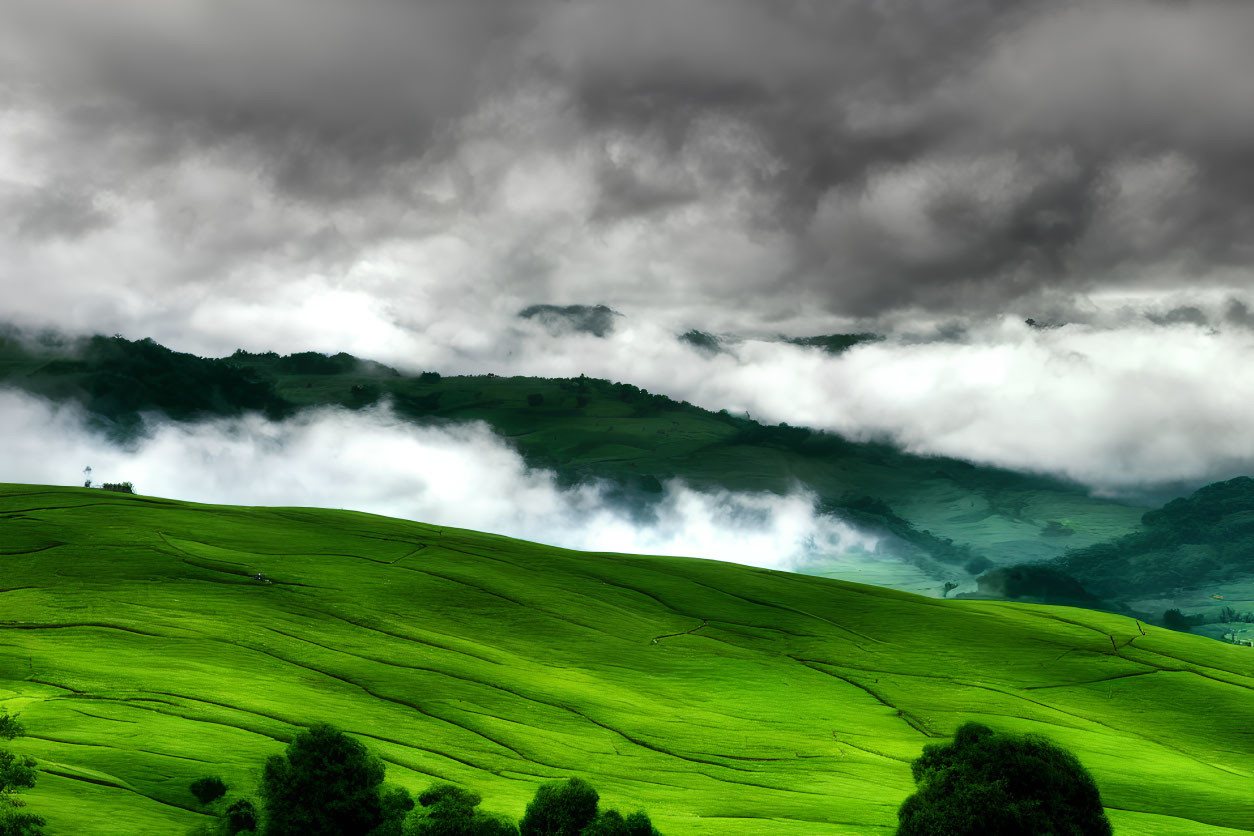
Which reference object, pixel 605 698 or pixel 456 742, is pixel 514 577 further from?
pixel 456 742

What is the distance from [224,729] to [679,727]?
34916 mm

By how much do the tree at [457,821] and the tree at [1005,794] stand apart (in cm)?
1902

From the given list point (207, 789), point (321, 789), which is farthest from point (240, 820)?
point (321, 789)

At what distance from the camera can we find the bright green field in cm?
5781

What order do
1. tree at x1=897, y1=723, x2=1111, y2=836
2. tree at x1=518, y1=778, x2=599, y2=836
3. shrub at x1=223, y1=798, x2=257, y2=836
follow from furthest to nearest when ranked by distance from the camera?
shrub at x1=223, y1=798, x2=257, y2=836, tree at x1=518, y1=778, x2=599, y2=836, tree at x1=897, y1=723, x2=1111, y2=836

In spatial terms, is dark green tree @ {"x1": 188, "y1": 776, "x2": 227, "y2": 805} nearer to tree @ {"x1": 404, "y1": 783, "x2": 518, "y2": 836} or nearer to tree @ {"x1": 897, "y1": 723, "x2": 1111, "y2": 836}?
tree @ {"x1": 404, "y1": 783, "x2": 518, "y2": 836}

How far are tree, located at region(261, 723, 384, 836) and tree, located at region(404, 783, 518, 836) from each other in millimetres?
2899

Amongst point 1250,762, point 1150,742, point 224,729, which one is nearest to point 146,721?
point 224,729

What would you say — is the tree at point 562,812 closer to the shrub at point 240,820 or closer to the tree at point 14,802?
the shrub at point 240,820

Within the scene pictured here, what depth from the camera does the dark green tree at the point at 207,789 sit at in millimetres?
49469

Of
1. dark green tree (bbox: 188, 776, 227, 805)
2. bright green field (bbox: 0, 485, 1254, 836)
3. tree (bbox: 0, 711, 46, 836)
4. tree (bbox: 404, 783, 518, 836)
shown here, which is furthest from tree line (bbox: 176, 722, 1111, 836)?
tree (bbox: 0, 711, 46, 836)

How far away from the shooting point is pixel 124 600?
306ft

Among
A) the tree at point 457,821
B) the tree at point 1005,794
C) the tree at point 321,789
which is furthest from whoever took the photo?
the tree at point 321,789

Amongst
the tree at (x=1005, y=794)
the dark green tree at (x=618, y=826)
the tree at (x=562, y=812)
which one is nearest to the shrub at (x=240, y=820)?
the tree at (x=562, y=812)
